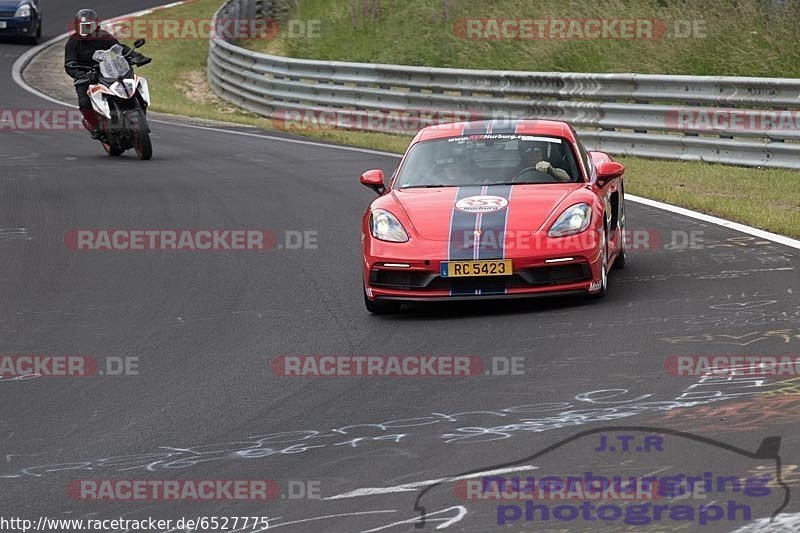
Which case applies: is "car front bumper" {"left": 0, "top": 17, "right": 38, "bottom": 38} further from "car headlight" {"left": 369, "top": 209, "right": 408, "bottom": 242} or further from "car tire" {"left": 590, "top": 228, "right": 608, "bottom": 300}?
"car tire" {"left": 590, "top": 228, "right": 608, "bottom": 300}

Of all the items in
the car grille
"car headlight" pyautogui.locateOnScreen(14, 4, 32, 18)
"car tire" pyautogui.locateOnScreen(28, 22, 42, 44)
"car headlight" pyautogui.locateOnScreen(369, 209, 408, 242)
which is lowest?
the car grille

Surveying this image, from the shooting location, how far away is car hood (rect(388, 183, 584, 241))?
9.09 metres

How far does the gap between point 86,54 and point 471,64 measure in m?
9.30

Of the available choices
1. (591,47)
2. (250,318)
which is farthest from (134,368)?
(591,47)

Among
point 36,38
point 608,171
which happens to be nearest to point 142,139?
point 608,171

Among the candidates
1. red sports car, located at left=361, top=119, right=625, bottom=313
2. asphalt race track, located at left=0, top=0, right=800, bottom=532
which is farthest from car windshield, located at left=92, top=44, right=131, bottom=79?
red sports car, located at left=361, top=119, right=625, bottom=313

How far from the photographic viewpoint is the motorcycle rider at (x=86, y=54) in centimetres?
1841

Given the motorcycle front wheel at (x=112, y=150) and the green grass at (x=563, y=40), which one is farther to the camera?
the green grass at (x=563, y=40)

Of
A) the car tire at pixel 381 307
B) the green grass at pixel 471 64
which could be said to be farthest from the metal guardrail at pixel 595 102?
the car tire at pixel 381 307

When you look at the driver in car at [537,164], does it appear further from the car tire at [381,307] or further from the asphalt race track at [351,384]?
the car tire at [381,307]

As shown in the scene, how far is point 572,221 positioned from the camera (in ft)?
30.0

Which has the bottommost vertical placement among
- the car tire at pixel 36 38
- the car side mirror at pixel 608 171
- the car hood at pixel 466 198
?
the car hood at pixel 466 198

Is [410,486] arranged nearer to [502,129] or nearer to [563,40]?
[502,129]

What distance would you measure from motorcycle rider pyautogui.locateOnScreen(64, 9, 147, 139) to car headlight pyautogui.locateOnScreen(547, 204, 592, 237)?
10.4 m
